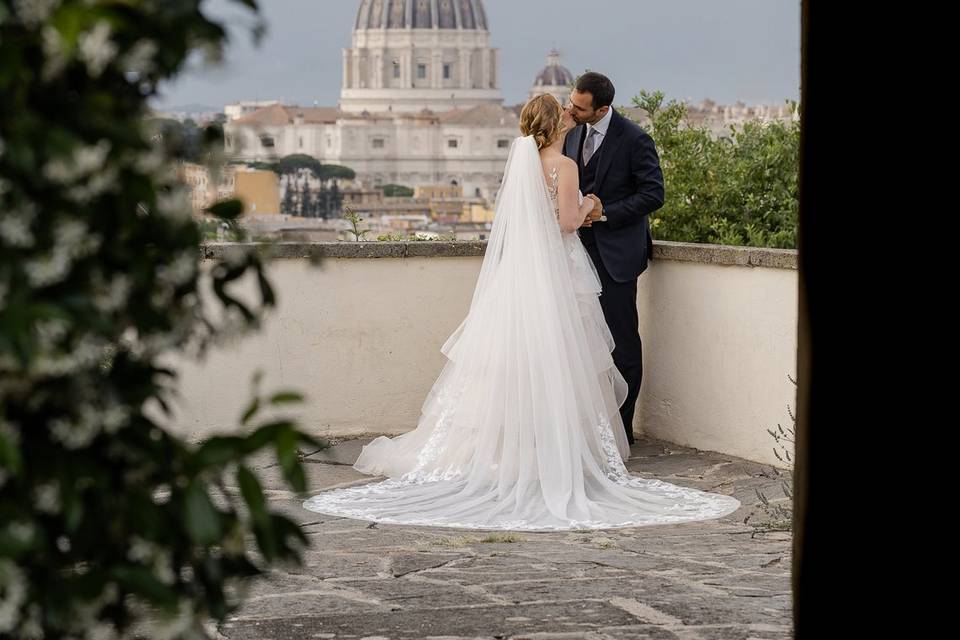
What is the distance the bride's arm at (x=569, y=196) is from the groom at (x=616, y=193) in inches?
12.1

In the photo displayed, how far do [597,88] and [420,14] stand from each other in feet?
472

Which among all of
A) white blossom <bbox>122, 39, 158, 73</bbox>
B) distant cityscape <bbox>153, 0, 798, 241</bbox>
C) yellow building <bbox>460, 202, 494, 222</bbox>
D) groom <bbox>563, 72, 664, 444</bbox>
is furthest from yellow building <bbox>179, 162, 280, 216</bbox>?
distant cityscape <bbox>153, 0, 798, 241</bbox>

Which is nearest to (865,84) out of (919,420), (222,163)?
(919,420)

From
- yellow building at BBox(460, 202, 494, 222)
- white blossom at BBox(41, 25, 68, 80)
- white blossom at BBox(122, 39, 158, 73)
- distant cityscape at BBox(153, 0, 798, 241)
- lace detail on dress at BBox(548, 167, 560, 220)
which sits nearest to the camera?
white blossom at BBox(41, 25, 68, 80)

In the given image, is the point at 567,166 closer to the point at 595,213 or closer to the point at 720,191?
the point at 595,213

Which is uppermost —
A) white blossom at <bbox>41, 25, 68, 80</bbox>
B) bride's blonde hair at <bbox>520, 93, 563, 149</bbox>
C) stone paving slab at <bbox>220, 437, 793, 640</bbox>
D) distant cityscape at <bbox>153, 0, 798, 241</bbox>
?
distant cityscape at <bbox>153, 0, 798, 241</bbox>

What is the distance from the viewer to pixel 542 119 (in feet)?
21.4

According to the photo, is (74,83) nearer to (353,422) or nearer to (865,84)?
(865,84)

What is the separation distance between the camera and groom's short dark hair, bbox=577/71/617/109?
700 cm

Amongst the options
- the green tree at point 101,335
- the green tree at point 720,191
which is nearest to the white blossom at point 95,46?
the green tree at point 101,335

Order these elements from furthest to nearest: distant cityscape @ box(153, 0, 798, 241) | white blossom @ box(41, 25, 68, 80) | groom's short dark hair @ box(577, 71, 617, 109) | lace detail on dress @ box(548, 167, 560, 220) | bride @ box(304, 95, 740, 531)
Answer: distant cityscape @ box(153, 0, 798, 241), groom's short dark hair @ box(577, 71, 617, 109), lace detail on dress @ box(548, 167, 560, 220), bride @ box(304, 95, 740, 531), white blossom @ box(41, 25, 68, 80)

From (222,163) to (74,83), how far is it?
0.21 metres

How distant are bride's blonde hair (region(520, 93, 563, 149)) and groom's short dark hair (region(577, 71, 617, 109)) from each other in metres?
0.43

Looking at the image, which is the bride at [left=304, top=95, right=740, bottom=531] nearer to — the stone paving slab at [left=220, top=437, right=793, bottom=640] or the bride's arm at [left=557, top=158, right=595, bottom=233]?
the bride's arm at [left=557, top=158, right=595, bottom=233]
